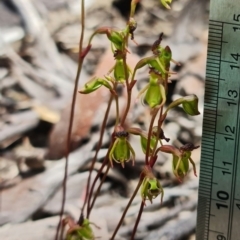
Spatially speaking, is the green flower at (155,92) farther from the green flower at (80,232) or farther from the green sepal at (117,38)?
the green flower at (80,232)

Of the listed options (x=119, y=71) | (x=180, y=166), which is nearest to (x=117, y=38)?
(x=119, y=71)

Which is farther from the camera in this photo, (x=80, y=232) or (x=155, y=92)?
(x=80, y=232)

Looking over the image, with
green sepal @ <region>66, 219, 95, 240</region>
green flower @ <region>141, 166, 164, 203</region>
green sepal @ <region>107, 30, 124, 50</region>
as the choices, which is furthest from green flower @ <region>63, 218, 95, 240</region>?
green sepal @ <region>107, 30, 124, 50</region>

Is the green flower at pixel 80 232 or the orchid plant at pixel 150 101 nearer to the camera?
the orchid plant at pixel 150 101

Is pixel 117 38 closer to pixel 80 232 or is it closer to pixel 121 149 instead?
pixel 121 149

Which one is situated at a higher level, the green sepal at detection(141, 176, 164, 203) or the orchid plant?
the orchid plant

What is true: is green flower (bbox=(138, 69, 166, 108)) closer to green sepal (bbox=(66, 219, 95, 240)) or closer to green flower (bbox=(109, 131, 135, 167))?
green flower (bbox=(109, 131, 135, 167))

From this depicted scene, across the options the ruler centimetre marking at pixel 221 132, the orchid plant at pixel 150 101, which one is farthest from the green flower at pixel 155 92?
the ruler centimetre marking at pixel 221 132

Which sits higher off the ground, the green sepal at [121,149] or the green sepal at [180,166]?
the green sepal at [121,149]

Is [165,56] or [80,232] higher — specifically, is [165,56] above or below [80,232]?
above
